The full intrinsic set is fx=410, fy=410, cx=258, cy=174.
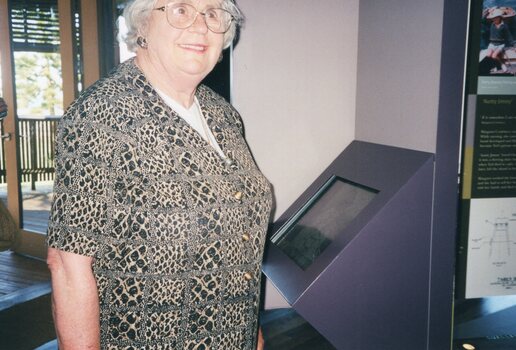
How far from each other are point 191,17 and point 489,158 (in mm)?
1220

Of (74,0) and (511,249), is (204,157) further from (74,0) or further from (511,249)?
(74,0)

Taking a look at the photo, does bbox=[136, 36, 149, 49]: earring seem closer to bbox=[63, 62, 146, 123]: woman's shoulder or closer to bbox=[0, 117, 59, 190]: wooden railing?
A: bbox=[63, 62, 146, 123]: woman's shoulder

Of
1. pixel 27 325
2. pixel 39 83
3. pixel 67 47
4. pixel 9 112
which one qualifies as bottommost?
pixel 27 325

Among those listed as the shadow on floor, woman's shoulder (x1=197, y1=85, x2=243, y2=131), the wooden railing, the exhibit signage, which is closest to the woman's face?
woman's shoulder (x1=197, y1=85, x2=243, y2=131)

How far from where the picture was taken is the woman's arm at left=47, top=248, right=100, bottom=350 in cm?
86

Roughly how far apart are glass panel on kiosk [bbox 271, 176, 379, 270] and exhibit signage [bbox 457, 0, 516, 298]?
16.7 inches

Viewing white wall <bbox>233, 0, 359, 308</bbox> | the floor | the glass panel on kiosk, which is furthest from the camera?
white wall <bbox>233, 0, 359, 308</bbox>

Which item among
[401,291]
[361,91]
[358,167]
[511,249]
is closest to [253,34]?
[361,91]

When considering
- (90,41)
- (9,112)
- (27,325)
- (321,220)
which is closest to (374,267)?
(321,220)

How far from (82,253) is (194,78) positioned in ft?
1.67

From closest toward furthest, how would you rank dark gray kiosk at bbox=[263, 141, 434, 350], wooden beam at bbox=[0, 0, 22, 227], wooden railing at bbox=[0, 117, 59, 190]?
dark gray kiosk at bbox=[263, 141, 434, 350]
wooden beam at bbox=[0, 0, 22, 227]
wooden railing at bbox=[0, 117, 59, 190]

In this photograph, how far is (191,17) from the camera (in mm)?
1057

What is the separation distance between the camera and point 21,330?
8.50 feet

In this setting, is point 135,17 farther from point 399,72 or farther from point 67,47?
point 67,47
